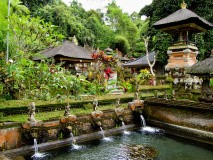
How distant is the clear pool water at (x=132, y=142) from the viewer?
4.40 meters

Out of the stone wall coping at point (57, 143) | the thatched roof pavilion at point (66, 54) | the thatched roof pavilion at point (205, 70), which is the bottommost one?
the stone wall coping at point (57, 143)

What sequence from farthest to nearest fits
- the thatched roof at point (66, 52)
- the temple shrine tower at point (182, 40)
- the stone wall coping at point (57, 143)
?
the thatched roof at point (66, 52), the temple shrine tower at point (182, 40), the stone wall coping at point (57, 143)

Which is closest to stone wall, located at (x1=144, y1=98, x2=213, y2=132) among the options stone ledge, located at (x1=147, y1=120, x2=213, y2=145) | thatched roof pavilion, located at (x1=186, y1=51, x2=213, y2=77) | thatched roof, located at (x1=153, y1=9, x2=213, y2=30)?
stone ledge, located at (x1=147, y1=120, x2=213, y2=145)

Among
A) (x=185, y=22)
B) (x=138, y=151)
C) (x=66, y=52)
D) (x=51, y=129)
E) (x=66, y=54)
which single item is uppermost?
(x=185, y=22)

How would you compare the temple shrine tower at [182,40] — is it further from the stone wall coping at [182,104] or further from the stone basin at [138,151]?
the stone basin at [138,151]

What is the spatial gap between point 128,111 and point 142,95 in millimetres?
2221

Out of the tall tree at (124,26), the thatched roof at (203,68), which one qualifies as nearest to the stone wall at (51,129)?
the thatched roof at (203,68)

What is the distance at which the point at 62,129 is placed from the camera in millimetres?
5117

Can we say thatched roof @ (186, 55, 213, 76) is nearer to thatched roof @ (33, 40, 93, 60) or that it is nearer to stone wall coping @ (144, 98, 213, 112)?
stone wall coping @ (144, 98, 213, 112)

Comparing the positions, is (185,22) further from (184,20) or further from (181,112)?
(181,112)

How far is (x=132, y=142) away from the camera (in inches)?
213

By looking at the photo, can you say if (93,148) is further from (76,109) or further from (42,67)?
(42,67)

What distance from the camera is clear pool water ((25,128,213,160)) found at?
440 cm

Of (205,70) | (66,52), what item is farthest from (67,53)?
(205,70)
